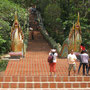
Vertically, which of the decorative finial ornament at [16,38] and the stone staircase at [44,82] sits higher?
the decorative finial ornament at [16,38]

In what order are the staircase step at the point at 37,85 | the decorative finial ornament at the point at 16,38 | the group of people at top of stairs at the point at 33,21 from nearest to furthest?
1. the staircase step at the point at 37,85
2. the decorative finial ornament at the point at 16,38
3. the group of people at top of stairs at the point at 33,21

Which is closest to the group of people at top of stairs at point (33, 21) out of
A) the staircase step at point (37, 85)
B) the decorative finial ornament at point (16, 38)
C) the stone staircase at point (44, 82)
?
the decorative finial ornament at point (16, 38)

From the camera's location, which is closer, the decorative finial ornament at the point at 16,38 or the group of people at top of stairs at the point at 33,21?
the decorative finial ornament at the point at 16,38

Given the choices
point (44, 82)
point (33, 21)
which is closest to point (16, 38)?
point (44, 82)

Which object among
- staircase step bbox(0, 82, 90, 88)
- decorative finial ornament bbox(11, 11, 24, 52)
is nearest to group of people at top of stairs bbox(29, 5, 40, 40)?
decorative finial ornament bbox(11, 11, 24, 52)

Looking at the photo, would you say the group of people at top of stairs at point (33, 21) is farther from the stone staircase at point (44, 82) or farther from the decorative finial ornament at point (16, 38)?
the stone staircase at point (44, 82)

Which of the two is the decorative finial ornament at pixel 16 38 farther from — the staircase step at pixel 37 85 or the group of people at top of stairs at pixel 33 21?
the group of people at top of stairs at pixel 33 21

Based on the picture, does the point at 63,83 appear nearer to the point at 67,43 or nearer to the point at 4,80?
the point at 4,80

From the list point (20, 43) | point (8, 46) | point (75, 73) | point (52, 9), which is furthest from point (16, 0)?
point (75, 73)

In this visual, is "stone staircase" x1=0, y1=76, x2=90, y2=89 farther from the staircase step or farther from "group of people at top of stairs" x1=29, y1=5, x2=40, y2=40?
"group of people at top of stairs" x1=29, y1=5, x2=40, y2=40

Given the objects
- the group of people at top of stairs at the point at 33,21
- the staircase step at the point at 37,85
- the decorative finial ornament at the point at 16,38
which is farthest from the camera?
the group of people at top of stairs at the point at 33,21

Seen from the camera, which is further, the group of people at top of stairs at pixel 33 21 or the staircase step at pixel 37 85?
the group of people at top of stairs at pixel 33 21

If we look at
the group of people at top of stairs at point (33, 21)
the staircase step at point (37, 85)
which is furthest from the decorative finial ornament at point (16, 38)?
the group of people at top of stairs at point (33, 21)

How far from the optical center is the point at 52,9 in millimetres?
24500
